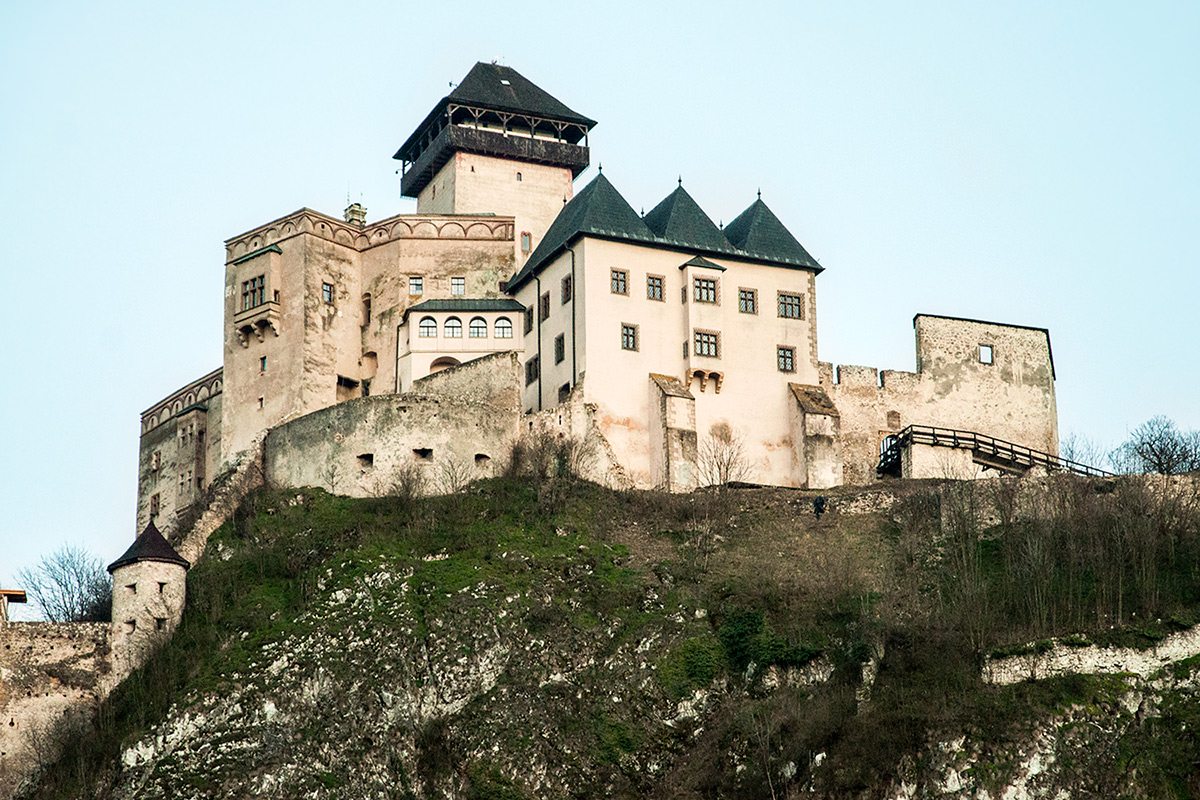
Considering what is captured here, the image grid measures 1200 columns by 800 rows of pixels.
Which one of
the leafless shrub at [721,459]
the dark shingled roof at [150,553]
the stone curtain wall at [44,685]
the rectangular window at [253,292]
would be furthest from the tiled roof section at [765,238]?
the stone curtain wall at [44,685]

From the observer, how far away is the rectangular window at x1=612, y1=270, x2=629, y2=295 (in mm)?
75062

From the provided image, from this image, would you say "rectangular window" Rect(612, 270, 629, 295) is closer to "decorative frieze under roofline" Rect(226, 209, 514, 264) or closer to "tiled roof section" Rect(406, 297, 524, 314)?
"tiled roof section" Rect(406, 297, 524, 314)

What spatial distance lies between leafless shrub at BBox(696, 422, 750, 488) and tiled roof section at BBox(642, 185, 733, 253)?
6.86m

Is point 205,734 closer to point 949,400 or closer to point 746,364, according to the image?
point 746,364

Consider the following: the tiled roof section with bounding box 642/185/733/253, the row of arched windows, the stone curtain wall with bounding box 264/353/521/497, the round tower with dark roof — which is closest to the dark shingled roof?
the round tower with dark roof

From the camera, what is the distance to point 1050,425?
7925cm

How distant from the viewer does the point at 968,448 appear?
75.8 metres

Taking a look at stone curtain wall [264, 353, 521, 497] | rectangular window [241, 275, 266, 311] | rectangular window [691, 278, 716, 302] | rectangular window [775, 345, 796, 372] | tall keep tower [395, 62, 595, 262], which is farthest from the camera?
tall keep tower [395, 62, 595, 262]

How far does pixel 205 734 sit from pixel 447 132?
31.8m

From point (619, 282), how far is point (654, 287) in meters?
1.31

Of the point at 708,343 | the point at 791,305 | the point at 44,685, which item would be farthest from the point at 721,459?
the point at 44,685

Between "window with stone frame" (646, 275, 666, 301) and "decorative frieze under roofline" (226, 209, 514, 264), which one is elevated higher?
"decorative frieze under roofline" (226, 209, 514, 264)

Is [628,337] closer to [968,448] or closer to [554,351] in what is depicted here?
[554,351]

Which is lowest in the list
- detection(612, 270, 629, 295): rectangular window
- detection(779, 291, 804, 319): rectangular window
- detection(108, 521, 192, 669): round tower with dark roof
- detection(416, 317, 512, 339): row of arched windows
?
detection(108, 521, 192, 669): round tower with dark roof
